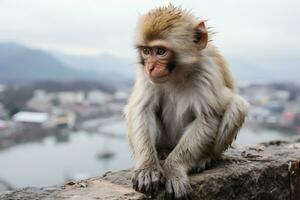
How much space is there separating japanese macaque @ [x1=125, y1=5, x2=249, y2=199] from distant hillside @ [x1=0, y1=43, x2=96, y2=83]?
15152mm

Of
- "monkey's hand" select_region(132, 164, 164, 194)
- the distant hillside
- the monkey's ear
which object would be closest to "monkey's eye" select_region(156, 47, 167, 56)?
the monkey's ear

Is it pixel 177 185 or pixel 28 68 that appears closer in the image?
pixel 177 185

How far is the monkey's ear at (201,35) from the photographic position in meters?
3.06

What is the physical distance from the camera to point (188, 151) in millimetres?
3000

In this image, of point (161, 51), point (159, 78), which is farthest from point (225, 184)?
point (161, 51)

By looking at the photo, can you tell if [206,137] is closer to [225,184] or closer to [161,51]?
[225,184]

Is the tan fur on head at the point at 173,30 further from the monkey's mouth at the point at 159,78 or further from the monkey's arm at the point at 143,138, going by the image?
the monkey's arm at the point at 143,138

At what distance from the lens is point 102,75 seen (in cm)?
1981

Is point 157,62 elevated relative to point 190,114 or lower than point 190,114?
elevated

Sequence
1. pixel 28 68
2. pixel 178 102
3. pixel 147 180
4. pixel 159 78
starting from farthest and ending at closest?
1. pixel 28 68
2. pixel 178 102
3. pixel 159 78
4. pixel 147 180

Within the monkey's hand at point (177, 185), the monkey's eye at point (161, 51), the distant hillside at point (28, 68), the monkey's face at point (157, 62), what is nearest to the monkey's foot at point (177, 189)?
the monkey's hand at point (177, 185)

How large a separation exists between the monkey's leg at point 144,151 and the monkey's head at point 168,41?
38cm

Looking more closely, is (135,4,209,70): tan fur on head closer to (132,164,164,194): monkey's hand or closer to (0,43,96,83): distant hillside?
(132,164,164,194): monkey's hand

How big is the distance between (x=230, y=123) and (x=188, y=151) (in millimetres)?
326
